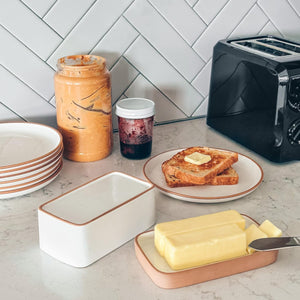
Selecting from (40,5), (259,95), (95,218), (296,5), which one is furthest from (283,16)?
(95,218)

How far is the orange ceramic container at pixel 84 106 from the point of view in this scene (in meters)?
1.12

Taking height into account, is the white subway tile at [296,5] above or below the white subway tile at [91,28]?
above

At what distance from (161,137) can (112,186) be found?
1.52 feet

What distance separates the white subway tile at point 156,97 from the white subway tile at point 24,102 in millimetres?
244

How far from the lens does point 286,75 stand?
1110 mm

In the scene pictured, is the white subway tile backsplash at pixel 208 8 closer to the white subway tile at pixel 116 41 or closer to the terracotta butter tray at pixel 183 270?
the white subway tile at pixel 116 41

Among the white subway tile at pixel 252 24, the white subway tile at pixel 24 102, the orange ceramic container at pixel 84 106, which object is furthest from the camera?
the white subway tile at pixel 252 24

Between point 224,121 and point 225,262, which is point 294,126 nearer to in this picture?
point 224,121

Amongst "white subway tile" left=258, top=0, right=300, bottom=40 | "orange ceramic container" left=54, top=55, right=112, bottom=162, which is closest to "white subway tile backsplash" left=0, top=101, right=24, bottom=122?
"orange ceramic container" left=54, top=55, right=112, bottom=162

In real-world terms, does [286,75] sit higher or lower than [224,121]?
higher

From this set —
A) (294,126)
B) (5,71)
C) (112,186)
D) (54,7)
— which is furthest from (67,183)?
(294,126)

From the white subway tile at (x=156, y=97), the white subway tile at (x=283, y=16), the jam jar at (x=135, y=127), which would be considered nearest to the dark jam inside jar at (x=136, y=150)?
the jam jar at (x=135, y=127)

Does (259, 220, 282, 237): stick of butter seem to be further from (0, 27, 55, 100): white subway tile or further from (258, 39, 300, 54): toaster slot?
(0, 27, 55, 100): white subway tile

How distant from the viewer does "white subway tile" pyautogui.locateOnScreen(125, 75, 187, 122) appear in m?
1.38
